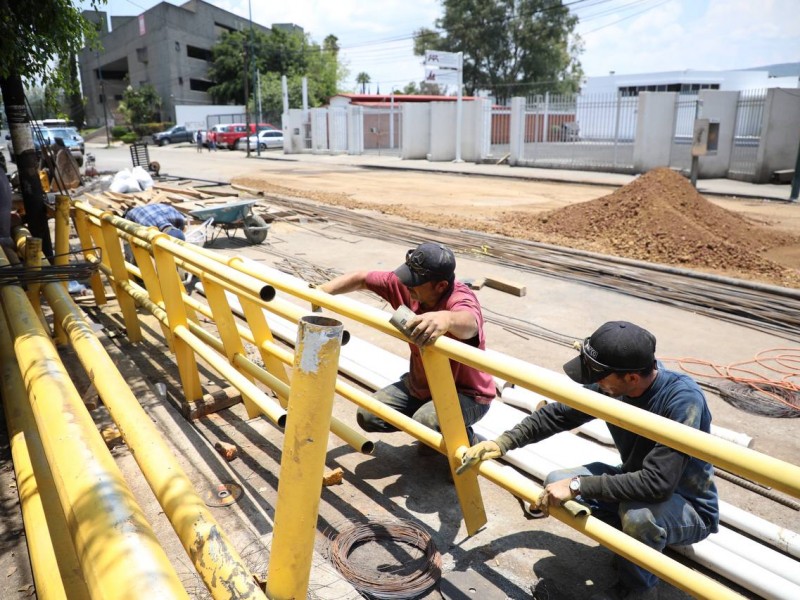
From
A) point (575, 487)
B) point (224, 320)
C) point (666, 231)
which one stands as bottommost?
point (666, 231)

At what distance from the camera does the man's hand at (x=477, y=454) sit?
246 cm

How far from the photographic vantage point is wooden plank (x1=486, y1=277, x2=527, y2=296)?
7.30 metres

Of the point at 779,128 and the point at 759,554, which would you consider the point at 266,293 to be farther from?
the point at 779,128

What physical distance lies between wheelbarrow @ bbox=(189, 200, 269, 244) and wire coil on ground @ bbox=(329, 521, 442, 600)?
7.66 meters

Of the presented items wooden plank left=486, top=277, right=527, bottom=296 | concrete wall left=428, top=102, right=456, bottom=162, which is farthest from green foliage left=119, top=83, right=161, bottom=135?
wooden plank left=486, top=277, right=527, bottom=296

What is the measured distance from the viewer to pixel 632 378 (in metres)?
2.34

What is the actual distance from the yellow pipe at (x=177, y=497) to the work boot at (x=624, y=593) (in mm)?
1539

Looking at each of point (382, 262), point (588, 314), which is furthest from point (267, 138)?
point (588, 314)

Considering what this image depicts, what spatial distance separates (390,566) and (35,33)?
255 inches

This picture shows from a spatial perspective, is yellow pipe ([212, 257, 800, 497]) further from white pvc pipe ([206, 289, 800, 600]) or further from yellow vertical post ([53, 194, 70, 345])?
yellow vertical post ([53, 194, 70, 345])

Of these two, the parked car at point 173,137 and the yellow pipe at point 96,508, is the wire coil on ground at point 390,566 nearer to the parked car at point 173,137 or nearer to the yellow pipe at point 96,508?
the yellow pipe at point 96,508

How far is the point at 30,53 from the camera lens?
20.7 ft

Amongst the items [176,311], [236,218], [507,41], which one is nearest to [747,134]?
[236,218]

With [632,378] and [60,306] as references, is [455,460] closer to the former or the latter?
[632,378]
